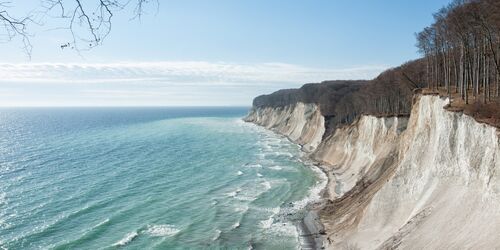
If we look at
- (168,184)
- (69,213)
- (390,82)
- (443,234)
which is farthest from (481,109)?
(390,82)

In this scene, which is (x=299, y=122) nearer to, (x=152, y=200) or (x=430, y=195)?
(x=152, y=200)

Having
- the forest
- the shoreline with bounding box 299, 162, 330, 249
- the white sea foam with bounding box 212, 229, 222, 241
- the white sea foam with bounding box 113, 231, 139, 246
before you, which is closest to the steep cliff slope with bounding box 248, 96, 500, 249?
the shoreline with bounding box 299, 162, 330, 249

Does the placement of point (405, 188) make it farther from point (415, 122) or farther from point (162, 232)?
point (162, 232)

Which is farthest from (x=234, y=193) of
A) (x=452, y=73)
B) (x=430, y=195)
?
(x=452, y=73)

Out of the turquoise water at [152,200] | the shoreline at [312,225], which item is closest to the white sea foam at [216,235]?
the turquoise water at [152,200]

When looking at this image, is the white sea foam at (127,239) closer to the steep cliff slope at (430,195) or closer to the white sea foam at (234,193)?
the steep cliff slope at (430,195)

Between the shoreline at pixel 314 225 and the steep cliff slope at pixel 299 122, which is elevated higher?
the steep cliff slope at pixel 299 122
